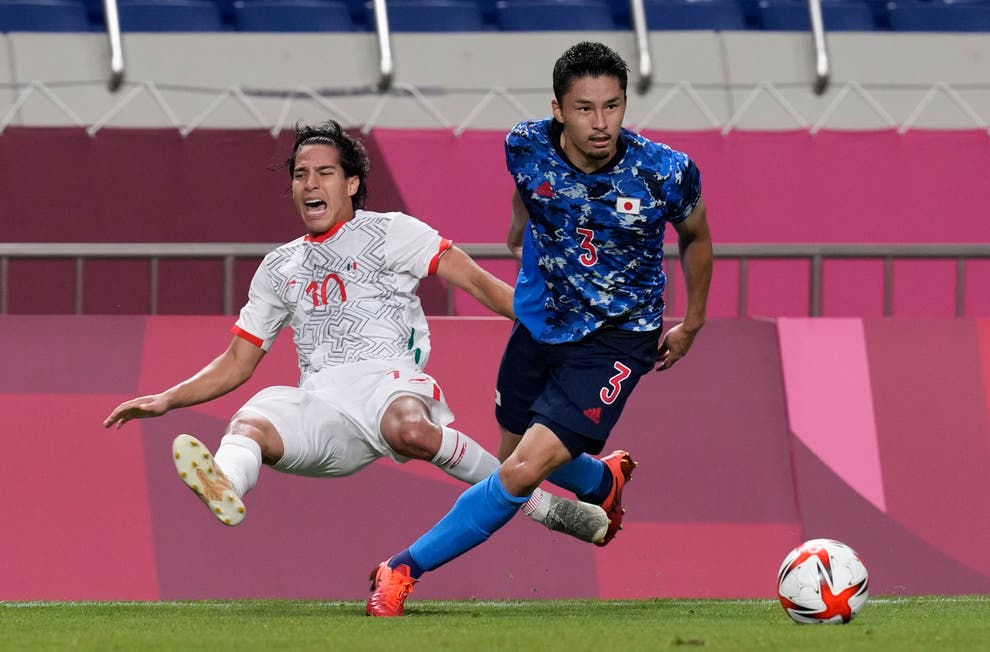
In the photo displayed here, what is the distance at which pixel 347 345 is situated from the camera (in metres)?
6.04

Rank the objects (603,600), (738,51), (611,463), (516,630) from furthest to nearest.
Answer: (738,51) → (603,600) → (611,463) → (516,630)

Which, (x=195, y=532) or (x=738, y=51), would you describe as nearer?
(x=195, y=532)

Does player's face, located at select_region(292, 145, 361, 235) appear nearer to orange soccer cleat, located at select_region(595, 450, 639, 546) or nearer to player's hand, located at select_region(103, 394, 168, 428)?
player's hand, located at select_region(103, 394, 168, 428)

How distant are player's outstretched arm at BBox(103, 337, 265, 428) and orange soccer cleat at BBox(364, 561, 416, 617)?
97 cm

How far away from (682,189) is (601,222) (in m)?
0.29

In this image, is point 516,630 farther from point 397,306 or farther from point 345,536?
point 345,536

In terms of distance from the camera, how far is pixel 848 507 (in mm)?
7336

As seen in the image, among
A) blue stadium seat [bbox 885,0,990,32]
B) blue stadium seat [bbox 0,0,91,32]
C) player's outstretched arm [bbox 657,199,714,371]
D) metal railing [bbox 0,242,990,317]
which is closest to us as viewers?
player's outstretched arm [bbox 657,199,714,371]

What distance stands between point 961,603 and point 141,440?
3511 millimetres

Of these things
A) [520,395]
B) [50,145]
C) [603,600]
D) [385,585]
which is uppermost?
[50,145]

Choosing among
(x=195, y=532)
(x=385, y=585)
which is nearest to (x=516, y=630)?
(x=385, y=585)

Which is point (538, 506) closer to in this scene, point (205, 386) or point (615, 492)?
point (615, 492)

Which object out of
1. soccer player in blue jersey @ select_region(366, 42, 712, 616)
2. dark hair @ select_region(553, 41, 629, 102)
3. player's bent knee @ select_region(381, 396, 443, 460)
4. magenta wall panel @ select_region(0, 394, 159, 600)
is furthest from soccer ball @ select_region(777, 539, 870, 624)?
magenta wall panel @ select_region(0, 394, 159, 600)

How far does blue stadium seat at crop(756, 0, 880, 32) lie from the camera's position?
1234cm
